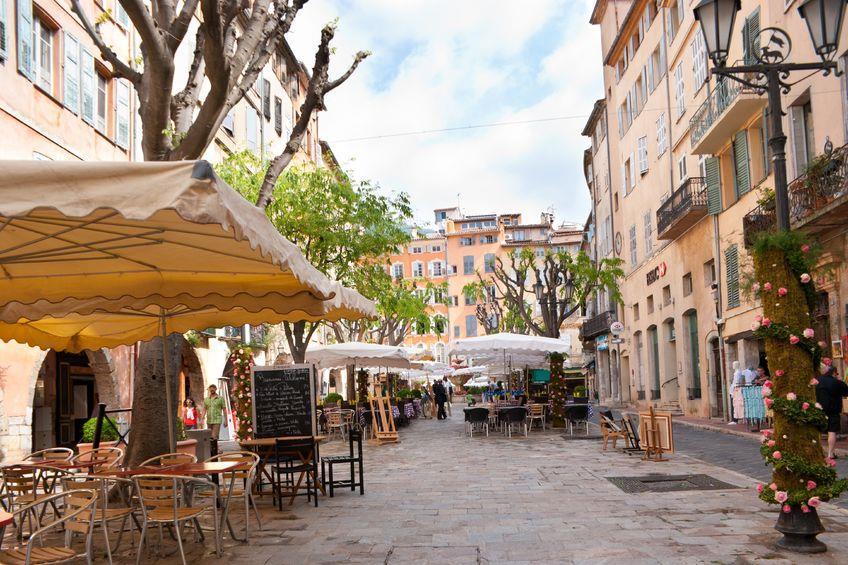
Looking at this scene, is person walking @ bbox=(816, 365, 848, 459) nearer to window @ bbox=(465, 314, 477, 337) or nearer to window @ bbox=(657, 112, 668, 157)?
window @ bbox=(657, 112, 668, 157)

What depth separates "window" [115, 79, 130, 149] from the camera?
2072 centimetres

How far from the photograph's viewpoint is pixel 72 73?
18359 mm

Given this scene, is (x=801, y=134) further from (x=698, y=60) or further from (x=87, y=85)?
(x=87, y=85)

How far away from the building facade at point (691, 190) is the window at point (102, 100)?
14.5 metres

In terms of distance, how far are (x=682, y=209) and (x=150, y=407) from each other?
65.3 ft

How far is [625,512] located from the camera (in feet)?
29.7

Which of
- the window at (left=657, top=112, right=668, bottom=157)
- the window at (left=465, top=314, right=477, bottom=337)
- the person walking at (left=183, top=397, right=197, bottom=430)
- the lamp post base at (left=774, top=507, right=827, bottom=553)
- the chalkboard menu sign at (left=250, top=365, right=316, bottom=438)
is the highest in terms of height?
the window at (left=657, top=112, right=668, bottom=157)

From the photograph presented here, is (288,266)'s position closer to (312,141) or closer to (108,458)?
(108,458)

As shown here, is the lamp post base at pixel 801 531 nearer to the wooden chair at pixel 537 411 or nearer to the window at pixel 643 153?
the wooden chair at pixel 537 411

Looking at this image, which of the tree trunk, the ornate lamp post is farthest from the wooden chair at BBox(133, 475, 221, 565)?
the ornate lamp post

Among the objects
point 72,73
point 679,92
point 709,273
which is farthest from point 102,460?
point 679,92

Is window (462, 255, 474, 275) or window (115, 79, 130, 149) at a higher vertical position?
window (462, 255, 474, 275)

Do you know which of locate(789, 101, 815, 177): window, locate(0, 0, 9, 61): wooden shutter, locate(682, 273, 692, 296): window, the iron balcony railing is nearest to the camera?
locate(0, 0, 9, 61): wooden shutter

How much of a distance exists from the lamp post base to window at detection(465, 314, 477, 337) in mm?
77767
